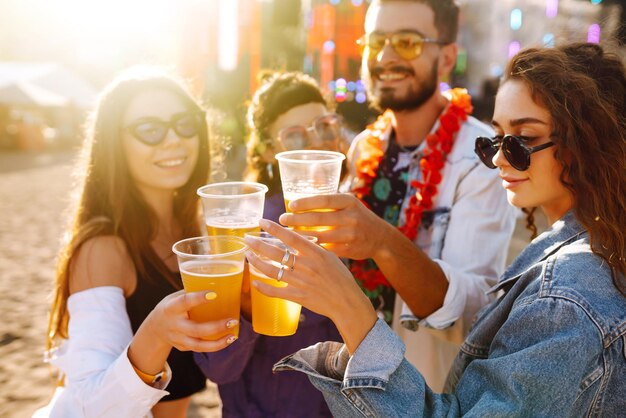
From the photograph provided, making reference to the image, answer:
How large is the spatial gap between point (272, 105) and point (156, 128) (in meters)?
0.61

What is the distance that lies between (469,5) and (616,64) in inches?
715

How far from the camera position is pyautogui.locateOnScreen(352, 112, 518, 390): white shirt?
224 cm

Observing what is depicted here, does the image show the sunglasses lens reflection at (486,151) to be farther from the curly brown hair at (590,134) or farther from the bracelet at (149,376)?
the bracelet at (149,376)

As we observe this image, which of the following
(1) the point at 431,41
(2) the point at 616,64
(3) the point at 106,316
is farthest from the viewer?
(1) the point at 431,41

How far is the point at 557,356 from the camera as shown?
1283 mm

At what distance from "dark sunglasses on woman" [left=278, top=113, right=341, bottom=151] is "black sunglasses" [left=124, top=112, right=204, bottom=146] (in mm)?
458

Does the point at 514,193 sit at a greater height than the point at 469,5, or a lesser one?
lesser

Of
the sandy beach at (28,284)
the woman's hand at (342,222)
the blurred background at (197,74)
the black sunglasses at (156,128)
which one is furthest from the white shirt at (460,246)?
the sandy beach at (28,284)

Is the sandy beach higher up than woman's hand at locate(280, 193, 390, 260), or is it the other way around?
woman's hand at locate(280, 193, 390, 260)

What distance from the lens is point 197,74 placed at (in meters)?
6.22

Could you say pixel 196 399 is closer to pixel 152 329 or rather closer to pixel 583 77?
pixel 152 329

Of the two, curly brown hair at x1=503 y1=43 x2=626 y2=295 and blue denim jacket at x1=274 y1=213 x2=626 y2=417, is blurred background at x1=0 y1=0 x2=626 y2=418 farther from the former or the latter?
blue denim jacket at x1=274 y1=213 x2=626 y2=417

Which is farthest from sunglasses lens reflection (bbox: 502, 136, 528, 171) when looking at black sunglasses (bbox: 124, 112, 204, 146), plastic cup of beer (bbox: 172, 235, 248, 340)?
black sunglasses (bbox: 124, 112, 204, 146)

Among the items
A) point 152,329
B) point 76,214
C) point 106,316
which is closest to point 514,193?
point 152,329
